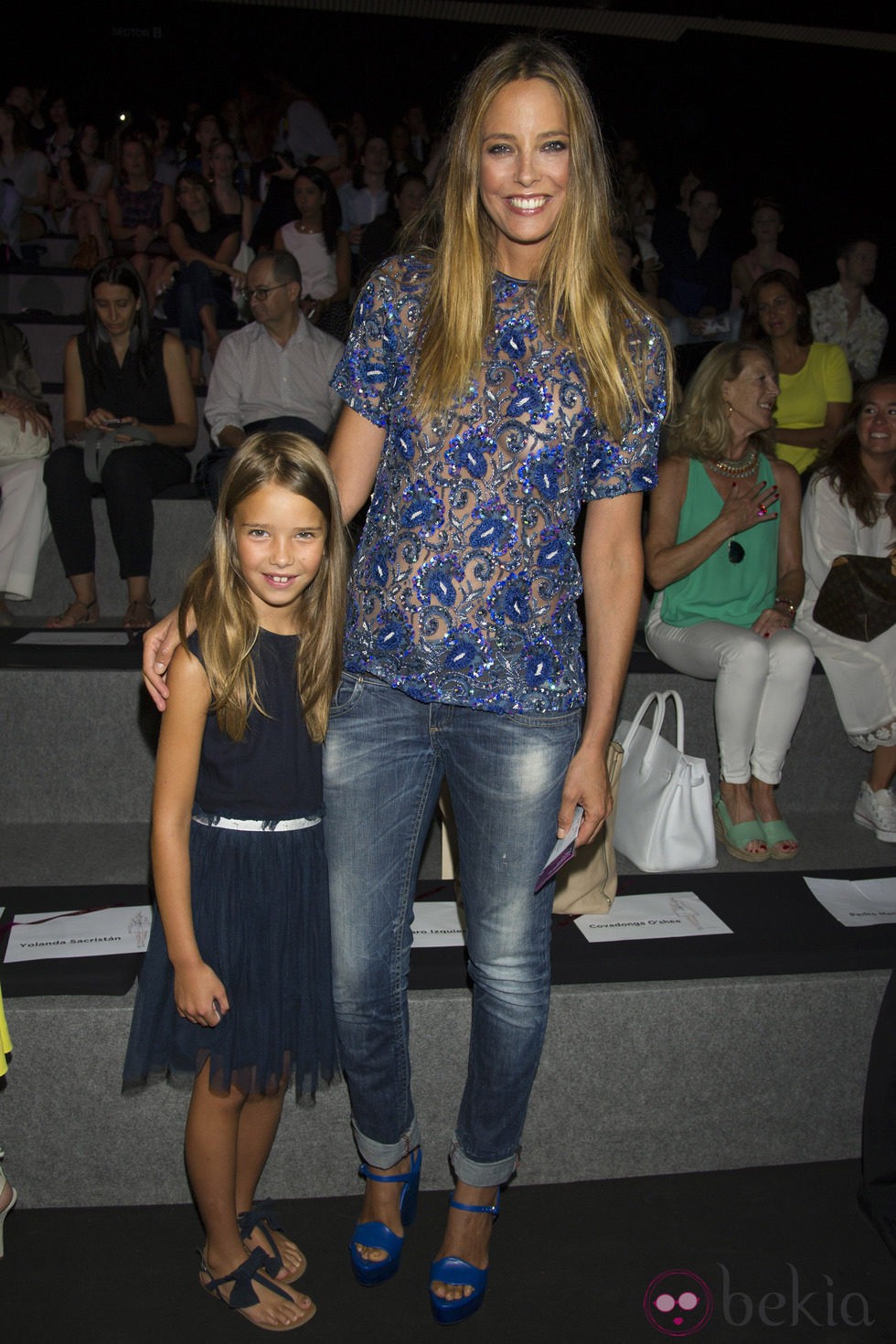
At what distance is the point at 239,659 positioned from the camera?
1.28m

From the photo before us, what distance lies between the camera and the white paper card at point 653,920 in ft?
5.94

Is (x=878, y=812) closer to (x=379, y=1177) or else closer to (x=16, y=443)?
(x=379, y=1177)

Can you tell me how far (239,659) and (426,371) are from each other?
0.41 m

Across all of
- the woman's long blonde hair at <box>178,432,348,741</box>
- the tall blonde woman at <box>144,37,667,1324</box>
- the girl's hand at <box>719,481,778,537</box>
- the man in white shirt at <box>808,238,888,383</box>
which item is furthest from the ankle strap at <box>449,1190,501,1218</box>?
the man in white shirt at <box>808,238,888,383</box>

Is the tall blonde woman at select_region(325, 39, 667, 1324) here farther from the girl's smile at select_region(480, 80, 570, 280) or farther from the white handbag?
the white handbag

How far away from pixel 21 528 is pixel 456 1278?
2.11 metres

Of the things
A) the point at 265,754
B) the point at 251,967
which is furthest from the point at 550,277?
the point at 251,967

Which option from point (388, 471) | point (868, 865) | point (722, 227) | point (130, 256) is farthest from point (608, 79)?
point (388, 471)

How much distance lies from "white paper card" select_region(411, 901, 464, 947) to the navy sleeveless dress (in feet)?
1.32

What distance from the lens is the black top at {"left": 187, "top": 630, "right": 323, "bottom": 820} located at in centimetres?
133

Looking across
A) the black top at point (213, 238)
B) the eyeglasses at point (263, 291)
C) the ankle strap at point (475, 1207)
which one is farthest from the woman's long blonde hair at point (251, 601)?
the black top at point (213, 238)

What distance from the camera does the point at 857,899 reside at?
6.52ft

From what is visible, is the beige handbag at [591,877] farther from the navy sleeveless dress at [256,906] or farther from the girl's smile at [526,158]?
the girl's smile at [526,158]

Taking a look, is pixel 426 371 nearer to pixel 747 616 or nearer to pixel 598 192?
pixel 598 192
